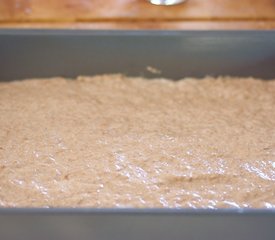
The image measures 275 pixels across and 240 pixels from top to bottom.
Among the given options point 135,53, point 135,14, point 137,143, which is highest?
point 135,14

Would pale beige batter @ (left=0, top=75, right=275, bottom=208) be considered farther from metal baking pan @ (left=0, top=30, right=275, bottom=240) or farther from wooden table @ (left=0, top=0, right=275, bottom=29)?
wooden table @ (left=0, top=0, right=275, bottom=29)

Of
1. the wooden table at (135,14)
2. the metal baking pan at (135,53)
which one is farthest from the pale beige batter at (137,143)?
the wooden table at (135,14)

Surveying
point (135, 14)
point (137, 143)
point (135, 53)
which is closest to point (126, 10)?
point (135, 14)

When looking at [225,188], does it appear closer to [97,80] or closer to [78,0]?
[97,80]

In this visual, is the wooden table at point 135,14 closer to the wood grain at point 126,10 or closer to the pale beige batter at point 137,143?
the wood grain at point 126,10

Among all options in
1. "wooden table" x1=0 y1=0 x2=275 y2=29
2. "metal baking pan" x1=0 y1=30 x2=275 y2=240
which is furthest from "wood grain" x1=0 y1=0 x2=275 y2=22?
"metal baking pan" x1=0 y1=30 x2=275 y2=240

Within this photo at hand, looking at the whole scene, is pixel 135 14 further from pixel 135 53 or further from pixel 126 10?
pixel 135 53

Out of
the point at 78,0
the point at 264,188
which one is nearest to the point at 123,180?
the point at 264,188

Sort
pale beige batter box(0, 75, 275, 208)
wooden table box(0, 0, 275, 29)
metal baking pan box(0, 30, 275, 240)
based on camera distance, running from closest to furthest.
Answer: pale beige batter box(0, 75, 275, 208), metal baking pan box(0, 30, 275, 240), wooden table box(0, 0, 275, 29)
